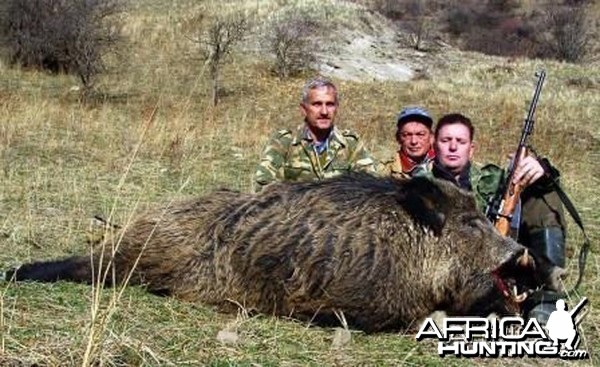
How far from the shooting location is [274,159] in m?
5.70

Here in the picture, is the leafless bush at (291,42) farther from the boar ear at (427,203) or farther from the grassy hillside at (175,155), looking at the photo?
the boar ear at (427,203)

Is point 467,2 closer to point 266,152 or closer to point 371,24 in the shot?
point 371,24

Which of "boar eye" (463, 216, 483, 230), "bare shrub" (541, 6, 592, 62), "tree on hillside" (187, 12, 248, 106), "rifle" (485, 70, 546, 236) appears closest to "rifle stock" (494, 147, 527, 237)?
"rifle" (485, 70, 546, 236)

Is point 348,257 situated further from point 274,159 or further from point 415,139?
point 415,139

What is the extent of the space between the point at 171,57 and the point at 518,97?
369 inches

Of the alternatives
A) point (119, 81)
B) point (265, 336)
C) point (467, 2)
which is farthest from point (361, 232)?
point (467, 2)

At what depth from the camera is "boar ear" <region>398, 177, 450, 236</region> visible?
13.6ft

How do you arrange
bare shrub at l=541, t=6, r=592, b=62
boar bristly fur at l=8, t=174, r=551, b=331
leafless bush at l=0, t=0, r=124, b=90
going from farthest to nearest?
bare shrub at l=541, t=6, r=592, b=62 < leafless bush at l=0, t=0, r=124, b=90 < boar bristly fur at l=8, t=174, r=551, b=331

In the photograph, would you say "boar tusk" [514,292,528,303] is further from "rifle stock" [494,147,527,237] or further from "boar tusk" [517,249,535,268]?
"rifle stock" [494,147,527,237]

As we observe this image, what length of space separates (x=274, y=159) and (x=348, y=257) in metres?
1.78

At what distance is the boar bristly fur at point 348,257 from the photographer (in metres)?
4.02

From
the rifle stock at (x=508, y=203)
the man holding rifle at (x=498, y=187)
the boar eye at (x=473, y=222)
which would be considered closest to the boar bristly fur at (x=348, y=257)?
the boar eye at (x=473, y=222)

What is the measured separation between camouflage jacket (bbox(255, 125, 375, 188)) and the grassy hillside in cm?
67

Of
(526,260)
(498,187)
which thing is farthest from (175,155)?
(526,260)
